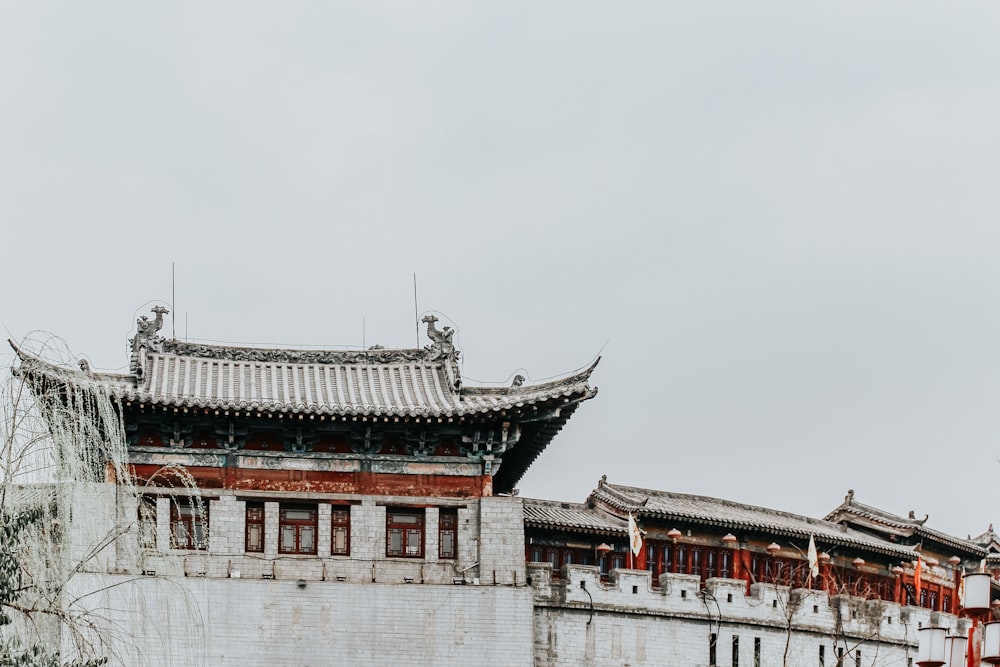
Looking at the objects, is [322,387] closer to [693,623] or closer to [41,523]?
[693,623]

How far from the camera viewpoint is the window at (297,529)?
3591 cm

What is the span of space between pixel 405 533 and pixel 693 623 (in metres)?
6.53

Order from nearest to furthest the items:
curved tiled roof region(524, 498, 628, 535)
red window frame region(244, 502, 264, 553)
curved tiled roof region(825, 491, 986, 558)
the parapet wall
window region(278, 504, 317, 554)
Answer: red window frame region(244, 502, 264, 553) < window region(278, 504, 317, 554) < the parapet wall < curved tiled roof region(524, 498, 628, 535) < curved tiled roof region(825, 491, 986, 558)

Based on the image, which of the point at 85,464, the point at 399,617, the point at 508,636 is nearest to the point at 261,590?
the point at 399,617

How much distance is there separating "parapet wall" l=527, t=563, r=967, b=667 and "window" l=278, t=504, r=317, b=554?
4.56m

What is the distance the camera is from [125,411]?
35375mm

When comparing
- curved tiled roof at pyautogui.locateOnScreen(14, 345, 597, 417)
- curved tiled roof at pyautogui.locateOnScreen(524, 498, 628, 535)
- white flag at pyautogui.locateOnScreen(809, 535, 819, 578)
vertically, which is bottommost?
white flag at pyautogui.locateOnScreen(809, 535, 819, 578)

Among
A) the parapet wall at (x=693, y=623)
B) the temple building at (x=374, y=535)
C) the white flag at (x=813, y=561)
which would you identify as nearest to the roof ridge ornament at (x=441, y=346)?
the temple building at (x=374, y=535)

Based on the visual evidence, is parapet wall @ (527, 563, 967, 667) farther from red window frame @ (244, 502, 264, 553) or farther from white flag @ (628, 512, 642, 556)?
red window frame @ (244, 502, 264, 553)

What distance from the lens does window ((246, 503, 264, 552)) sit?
35.8 m

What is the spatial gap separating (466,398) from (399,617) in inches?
196

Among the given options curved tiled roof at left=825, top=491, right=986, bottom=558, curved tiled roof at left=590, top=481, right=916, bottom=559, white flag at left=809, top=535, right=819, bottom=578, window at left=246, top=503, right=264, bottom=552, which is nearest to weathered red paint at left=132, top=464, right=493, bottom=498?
window at left=246, top=503, right=264, bottom=552

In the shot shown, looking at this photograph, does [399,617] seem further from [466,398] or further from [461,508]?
A: [466,398]

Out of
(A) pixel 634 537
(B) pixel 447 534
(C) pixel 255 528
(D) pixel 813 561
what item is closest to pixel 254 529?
(C) pixel 255 528
